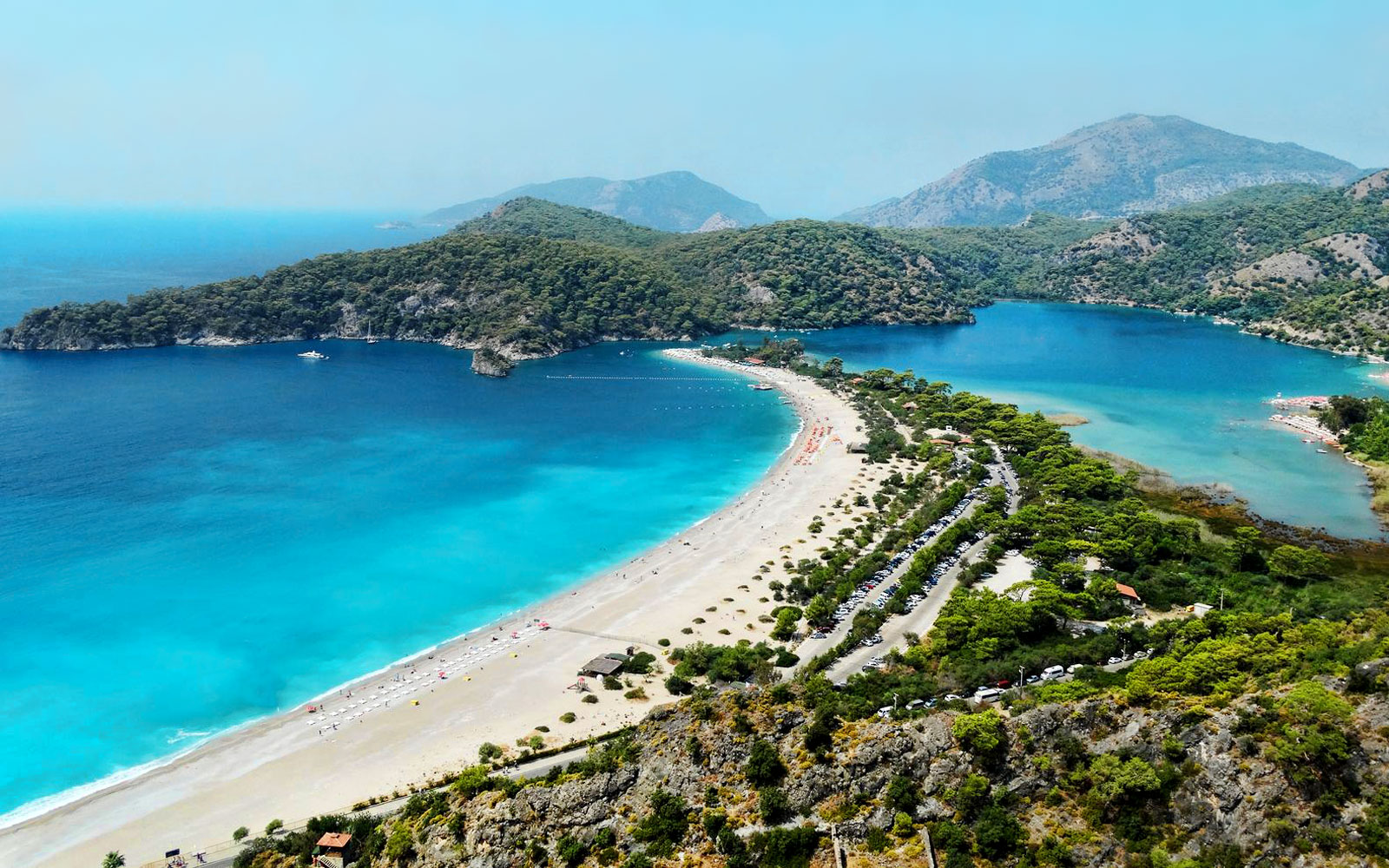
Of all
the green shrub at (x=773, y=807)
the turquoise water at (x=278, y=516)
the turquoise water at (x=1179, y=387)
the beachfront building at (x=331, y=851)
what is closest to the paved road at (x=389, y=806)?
the beachfront building at (x=331, y=851)

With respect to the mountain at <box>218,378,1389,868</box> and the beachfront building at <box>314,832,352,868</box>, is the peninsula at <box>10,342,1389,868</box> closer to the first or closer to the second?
the mountain at <box>218,378,1389,868</box>

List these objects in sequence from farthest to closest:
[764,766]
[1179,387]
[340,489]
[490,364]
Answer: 1. [490,364]
2. [1179,387]
3. [340,489]
4. [764,766]

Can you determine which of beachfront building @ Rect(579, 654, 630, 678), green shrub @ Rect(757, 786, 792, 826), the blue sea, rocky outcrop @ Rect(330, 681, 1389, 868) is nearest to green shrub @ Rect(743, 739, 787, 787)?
rocky outcrop @ Rect(330, 681, 1389, 868)

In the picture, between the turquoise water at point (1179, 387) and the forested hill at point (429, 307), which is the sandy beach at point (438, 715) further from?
the forested hill at point (429, 307)

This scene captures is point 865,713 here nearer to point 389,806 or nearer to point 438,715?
point 389,806

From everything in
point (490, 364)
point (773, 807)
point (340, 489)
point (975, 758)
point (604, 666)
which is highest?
point (490, 364)

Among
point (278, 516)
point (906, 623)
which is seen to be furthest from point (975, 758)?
point (278, 516)
